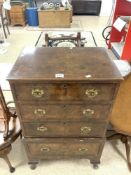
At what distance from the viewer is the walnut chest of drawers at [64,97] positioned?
850 mm

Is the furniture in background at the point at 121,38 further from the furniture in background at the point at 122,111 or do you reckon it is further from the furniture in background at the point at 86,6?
the furniture in background at the point at 86,6

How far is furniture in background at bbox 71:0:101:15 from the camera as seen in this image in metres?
5.85

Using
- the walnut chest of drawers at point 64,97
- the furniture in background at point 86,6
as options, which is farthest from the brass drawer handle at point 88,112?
the furniture in background at point 86,6

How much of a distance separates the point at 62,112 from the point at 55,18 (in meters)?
4.30

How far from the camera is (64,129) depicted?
1123 mm

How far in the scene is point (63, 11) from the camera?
4586 millimetres

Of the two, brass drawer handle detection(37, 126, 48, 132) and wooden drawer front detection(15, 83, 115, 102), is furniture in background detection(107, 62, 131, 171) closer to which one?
wooden drawer front detection(15, 83, 115, 102)

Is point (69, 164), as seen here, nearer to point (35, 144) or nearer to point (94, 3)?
point (35, 144)

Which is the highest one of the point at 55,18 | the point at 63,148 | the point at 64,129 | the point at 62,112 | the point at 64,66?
the point at 64,66

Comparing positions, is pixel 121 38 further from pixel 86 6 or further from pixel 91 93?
pixel 86 6

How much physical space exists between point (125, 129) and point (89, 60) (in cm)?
63

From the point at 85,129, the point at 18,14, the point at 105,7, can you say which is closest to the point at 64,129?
the point at 85,129

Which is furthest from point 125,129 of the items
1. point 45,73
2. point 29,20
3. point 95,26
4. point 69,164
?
point 29,20

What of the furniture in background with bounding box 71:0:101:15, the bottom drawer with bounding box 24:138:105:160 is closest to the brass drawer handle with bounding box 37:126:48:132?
the bottom drawer with bounding box 24:138:105:160
